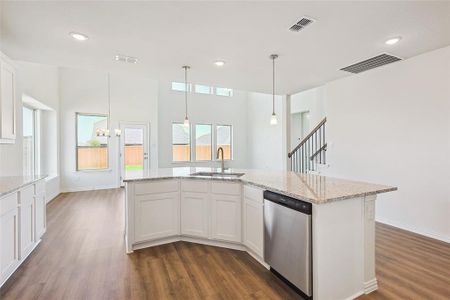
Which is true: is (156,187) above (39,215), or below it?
above

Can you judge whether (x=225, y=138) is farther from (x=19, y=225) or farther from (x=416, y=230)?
(x=19, y=225)

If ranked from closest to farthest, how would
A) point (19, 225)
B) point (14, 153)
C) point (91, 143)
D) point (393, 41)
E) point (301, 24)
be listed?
1. point (301, 24)
2. point (19, 225)
3. point (393, 41)
4. point (14, 153)
5. point (91, 143)

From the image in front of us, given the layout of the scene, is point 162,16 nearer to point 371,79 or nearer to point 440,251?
point 371,79

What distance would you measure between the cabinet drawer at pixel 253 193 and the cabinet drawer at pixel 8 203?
2.36 metres

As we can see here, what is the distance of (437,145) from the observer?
3.17 meters

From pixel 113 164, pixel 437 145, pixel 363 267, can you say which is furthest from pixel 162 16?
pixel 113 164

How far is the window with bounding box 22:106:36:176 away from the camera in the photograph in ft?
16.2

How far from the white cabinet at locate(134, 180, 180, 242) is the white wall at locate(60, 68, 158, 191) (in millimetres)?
4873

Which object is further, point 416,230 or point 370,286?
point 416,230

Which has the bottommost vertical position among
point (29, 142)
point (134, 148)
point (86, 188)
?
point (86, 188)

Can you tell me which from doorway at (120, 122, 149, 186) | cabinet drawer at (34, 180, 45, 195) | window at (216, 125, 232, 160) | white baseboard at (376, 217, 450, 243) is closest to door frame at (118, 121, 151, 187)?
doorway at (120, 122, 149, 186)

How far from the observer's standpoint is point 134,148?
298 inches

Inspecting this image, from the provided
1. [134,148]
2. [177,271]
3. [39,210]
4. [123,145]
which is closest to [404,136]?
[177,271]

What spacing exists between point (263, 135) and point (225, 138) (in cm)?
156
